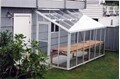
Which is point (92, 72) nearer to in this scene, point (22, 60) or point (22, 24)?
point (22, 24)

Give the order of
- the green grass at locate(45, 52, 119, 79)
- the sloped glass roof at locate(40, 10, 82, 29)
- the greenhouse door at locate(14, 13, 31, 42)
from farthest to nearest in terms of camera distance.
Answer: the sloped glass roof at locate(40, 10, 82, 29) → the greenhouse door at locate(14, 13, 31, 42) → the green grass at locate(45, 52, 119, 79)

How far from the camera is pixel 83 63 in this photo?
1519 centimetres

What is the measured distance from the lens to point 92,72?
13.6m

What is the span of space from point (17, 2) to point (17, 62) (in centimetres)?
552

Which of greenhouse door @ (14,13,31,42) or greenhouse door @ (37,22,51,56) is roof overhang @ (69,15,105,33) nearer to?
greenhouse door @ (37,22,51,56)

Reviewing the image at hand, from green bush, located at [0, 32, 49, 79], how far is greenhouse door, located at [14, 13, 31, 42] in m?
4.91

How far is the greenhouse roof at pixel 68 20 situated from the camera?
47.2 feet

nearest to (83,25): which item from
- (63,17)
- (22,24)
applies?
(63,17)

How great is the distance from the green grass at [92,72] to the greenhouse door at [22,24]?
2.41 metres

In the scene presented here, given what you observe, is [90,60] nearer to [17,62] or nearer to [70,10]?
[70,10]

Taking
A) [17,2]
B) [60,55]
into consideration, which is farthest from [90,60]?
[17,2]

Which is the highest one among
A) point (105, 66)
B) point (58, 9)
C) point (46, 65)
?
point (58, 9)

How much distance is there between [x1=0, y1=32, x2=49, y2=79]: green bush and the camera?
8.03m

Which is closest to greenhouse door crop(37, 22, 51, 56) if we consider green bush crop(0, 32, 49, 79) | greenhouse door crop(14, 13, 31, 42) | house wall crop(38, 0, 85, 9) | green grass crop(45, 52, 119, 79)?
greenhouse door crop(14, 13, 31, 42)
